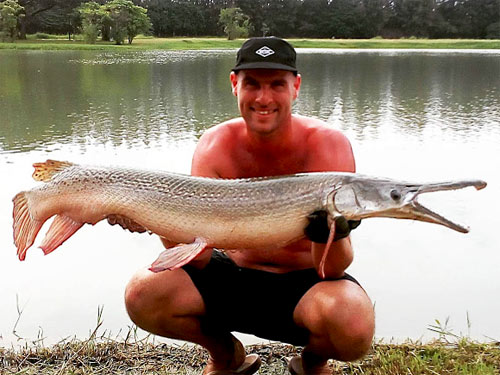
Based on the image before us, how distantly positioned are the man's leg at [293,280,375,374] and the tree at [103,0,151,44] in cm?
4837

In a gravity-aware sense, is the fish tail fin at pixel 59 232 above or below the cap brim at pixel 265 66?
below

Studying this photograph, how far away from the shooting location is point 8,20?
44.7m

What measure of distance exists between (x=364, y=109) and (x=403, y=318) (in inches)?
368

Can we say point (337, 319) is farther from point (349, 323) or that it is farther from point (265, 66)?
point (265, 66)

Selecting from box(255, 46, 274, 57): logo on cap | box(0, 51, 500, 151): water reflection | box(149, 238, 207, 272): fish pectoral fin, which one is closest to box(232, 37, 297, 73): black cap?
box(255, 46, 274, 57): logo on cap

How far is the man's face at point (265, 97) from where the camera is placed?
260 cm

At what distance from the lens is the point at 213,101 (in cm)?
1379

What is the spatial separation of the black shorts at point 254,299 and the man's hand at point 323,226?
38cm

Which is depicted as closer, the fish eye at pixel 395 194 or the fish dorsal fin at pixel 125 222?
the fish eye at pixel 395 194

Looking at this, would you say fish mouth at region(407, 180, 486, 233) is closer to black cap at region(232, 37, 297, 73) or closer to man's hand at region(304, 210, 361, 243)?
man's hand at region(304, 210, 361, 243)

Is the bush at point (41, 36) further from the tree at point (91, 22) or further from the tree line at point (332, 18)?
the tree line at point (332, 18)

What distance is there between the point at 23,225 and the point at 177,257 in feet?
2.63

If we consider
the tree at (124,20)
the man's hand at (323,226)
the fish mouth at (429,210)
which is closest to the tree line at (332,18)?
the tree at (124,20)

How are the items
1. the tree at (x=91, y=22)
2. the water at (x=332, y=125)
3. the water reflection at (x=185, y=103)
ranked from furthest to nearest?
the tree at (x=91, y=22), the water reflection at (x=185, y=103), the water at (x=332, y=125)
